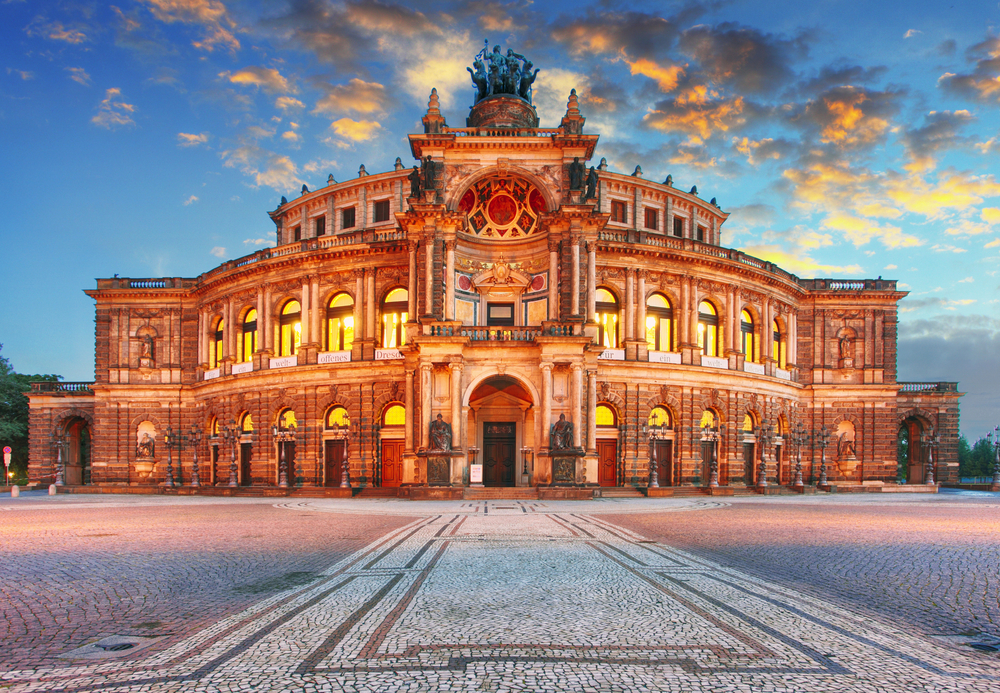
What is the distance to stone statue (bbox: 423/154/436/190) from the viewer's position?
36.2 m

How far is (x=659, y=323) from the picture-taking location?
138 feet

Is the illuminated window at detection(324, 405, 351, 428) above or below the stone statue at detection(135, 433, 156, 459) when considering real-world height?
above

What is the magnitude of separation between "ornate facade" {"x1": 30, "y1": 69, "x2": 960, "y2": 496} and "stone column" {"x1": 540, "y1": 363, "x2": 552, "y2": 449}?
0.12 metres

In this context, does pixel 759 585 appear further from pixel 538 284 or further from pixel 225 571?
pixel 538 284

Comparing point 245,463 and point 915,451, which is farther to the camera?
point 915,451

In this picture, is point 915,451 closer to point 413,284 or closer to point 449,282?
point 449,282

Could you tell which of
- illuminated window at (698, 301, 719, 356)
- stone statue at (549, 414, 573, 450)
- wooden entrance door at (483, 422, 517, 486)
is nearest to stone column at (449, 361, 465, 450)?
wooden entrance door at (483, 422, 517, 486)

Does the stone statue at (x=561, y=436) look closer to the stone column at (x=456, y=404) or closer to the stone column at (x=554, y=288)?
the stone column at (x=456, y=404)

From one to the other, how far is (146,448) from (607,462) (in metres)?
34.2

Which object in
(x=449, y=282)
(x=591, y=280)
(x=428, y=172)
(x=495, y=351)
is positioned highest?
(x=428, y=172)

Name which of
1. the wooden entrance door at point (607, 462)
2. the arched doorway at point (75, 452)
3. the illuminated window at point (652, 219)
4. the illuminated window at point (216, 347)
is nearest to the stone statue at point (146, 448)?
the illuminated window at point (216, 347)

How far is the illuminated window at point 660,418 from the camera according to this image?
40906 millimetres

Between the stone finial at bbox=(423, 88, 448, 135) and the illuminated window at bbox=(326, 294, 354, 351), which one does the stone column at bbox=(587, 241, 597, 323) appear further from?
the illuminated window at bbox=(326, 294, 354, 351)

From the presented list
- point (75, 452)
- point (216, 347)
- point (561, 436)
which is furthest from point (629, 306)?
point (75, 452)
